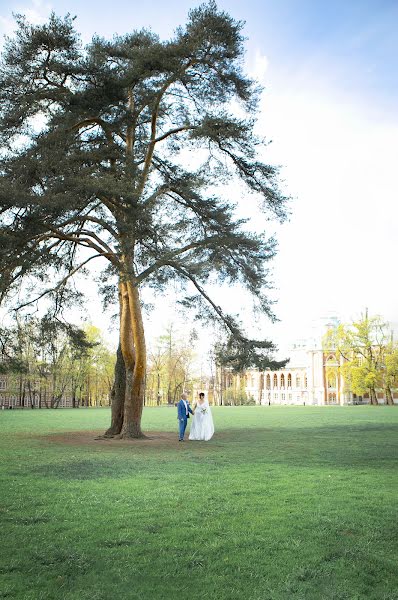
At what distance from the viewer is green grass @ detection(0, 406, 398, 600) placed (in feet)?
17.9

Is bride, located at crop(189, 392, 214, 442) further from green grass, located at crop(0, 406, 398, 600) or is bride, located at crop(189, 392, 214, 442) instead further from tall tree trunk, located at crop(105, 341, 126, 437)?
green grass, located at crop(0, 406, 398, 600)

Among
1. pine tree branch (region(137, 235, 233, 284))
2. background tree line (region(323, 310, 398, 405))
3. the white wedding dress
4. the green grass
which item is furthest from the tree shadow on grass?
background tree line (region(323, 310, 398, 405))

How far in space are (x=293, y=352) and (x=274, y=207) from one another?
384 feet

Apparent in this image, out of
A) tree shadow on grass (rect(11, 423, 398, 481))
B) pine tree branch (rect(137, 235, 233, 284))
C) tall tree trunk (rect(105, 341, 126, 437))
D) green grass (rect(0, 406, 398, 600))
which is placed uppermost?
pine tree branch (rect(137, 235, 233, 284))

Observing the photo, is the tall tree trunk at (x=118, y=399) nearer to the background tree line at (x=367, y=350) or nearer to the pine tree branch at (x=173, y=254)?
the pine tree branch at (x=173, y=254)

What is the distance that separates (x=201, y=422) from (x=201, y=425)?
0.36 ft

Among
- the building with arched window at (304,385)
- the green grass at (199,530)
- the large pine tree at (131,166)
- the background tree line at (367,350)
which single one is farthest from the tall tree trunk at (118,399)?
the building with arched window at (304,385)

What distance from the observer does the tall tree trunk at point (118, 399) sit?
22.4 m

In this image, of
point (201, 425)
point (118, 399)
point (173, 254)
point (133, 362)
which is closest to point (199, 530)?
point (173, 254)

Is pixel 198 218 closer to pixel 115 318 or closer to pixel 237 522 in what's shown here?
pixel 115 318

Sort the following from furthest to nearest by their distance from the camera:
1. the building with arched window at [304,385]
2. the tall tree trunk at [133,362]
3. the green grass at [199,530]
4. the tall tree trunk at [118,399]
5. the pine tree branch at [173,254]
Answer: the building with arched window at [304,385], the tall tree trunk at [118,399], the tall tree trunk at [133,362], the pine tree branch at [173,254], the green grass at [199,530]

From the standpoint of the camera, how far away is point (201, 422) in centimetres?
2180

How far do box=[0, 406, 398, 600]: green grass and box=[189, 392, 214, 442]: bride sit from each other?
7493 mm

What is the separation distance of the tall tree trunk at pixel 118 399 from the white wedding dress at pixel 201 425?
290 centimetres
